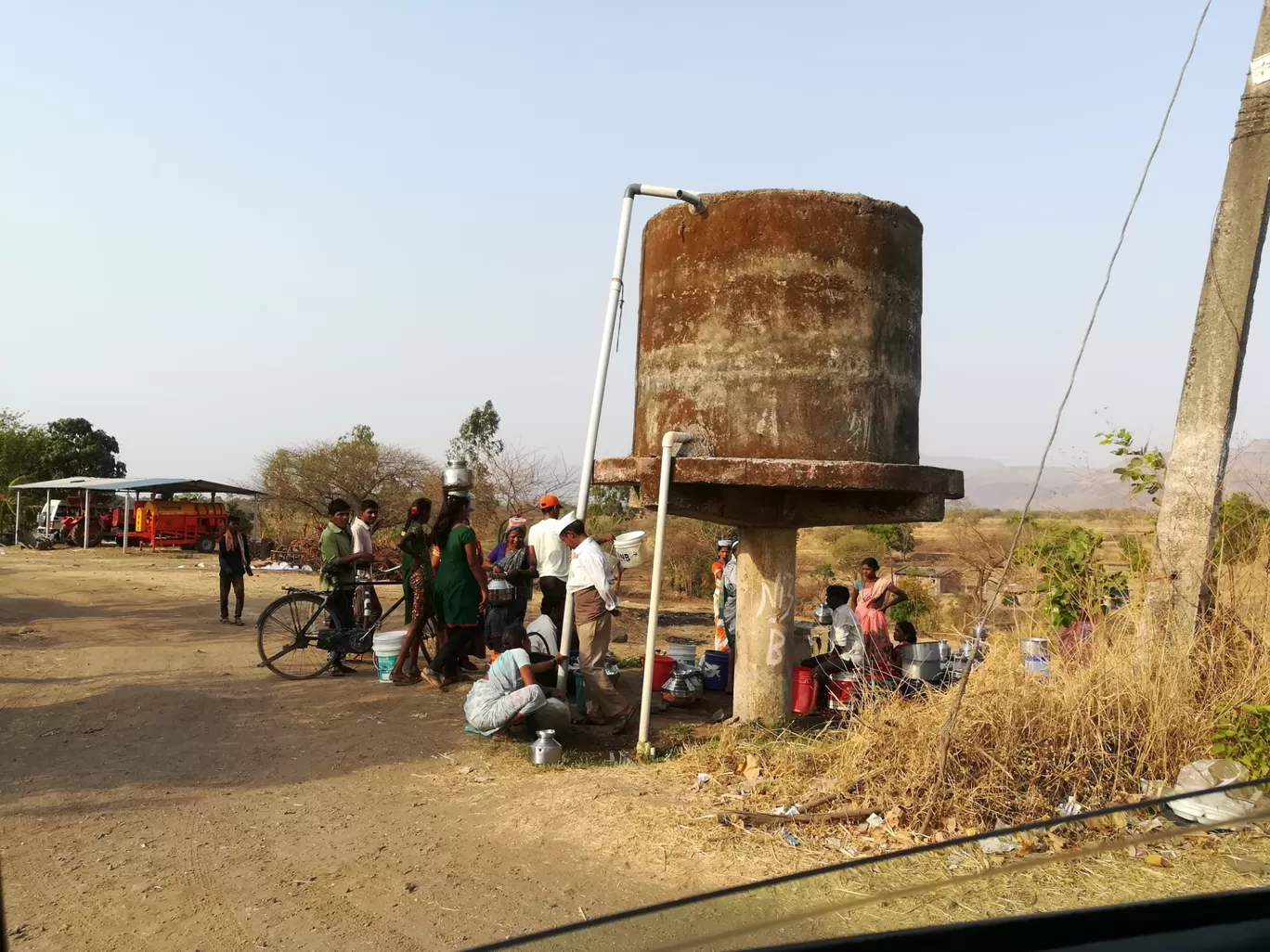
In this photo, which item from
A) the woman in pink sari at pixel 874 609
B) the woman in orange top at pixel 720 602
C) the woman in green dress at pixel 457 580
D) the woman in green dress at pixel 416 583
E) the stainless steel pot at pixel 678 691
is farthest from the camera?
the woman in orange top at pixel 720 602

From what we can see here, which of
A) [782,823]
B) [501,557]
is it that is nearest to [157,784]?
[782,823]

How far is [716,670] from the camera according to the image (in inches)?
387

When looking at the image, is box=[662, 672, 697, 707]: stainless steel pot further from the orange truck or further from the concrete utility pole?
the orange truck

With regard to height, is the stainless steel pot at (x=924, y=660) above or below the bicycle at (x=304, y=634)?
above

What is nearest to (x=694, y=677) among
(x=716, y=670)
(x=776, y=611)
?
(x=716, y=670)

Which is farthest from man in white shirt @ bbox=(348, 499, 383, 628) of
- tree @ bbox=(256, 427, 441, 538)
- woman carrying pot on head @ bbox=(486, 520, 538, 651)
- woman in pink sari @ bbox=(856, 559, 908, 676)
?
tree @ bbox=(256, 427, 441, 538)

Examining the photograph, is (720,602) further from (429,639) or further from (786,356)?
(786,356)

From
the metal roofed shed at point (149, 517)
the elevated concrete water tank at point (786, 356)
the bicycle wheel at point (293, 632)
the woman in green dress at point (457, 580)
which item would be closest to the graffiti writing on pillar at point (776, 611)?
the elevated concrete water tank at point (786, 356)

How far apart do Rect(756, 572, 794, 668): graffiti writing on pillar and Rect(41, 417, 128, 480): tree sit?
4424cm

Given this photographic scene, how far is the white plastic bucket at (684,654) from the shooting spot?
987 centimetres

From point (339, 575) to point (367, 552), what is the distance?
752mm

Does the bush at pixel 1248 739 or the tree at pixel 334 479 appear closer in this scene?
the bush at pixel 1248 739

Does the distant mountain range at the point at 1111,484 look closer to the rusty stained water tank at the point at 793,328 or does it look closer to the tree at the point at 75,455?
the rusty stained water tank at the point at 793,328

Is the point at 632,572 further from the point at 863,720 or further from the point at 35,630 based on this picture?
the point at 863,720
